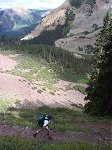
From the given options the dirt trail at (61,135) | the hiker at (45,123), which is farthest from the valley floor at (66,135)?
the hiker at (45,123)

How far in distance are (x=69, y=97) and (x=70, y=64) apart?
45.3 metres

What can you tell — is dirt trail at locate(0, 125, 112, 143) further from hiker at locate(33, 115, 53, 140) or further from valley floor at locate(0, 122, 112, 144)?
hiker at locate(33, 115, 53, 140)

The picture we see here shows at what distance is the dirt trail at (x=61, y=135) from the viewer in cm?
2597

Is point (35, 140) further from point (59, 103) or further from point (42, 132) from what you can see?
point (59, 103)

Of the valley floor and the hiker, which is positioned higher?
the hiker

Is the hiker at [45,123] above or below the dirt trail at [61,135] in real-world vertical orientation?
above

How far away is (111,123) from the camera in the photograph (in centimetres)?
3406

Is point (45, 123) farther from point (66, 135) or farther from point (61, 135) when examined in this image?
point (66, 135)

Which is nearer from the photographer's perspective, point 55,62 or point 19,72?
point 19,72

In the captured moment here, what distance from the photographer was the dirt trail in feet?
85.2

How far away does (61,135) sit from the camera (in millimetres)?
27188

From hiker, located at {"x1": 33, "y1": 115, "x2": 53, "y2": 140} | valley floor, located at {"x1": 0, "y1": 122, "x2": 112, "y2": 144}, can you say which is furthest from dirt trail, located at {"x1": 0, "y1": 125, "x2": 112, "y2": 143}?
hiker, located at {"x1": 33, "y1": 115, "x2": 53, "y2": 140}

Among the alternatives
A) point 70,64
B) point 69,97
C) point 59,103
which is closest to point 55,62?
point 70,64

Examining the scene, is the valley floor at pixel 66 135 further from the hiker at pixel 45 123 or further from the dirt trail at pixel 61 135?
the hiker at pixel 45 123
